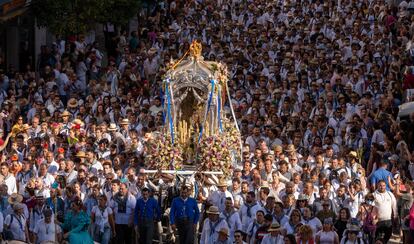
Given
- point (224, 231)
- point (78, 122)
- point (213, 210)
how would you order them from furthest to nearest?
1. point (78, 122)
2. point (213, 210)
3. point (224, 231)

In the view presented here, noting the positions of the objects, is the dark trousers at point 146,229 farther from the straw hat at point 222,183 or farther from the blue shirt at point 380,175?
the blue shirt at point 380,175

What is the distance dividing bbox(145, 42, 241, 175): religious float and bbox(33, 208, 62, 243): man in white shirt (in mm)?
5149

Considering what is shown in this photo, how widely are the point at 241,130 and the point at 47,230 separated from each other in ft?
28.9

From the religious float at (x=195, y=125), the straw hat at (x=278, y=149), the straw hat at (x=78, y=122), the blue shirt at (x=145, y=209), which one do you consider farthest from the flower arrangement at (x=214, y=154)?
the straw hat at (x=78, y=122)

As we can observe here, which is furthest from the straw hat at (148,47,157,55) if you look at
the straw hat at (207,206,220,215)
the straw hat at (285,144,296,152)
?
the straw hat at (207,206,220,215)

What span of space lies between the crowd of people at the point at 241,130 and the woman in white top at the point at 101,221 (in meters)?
0.02

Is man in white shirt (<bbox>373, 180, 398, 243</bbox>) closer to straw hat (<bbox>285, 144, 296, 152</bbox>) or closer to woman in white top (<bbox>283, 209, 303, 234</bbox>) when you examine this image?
woman in white top (<bbox>283, 209, 303, 234</bbox>)

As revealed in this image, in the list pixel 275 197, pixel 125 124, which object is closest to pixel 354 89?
pixel 125 124

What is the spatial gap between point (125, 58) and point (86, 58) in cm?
105

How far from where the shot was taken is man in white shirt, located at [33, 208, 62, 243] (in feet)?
109

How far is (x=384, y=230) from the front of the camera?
3516cm

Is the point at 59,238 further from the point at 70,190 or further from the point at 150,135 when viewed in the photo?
the point at 150,135

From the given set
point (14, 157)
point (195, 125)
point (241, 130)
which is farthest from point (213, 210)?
point (241, 130)

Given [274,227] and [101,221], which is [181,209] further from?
[274,227]
